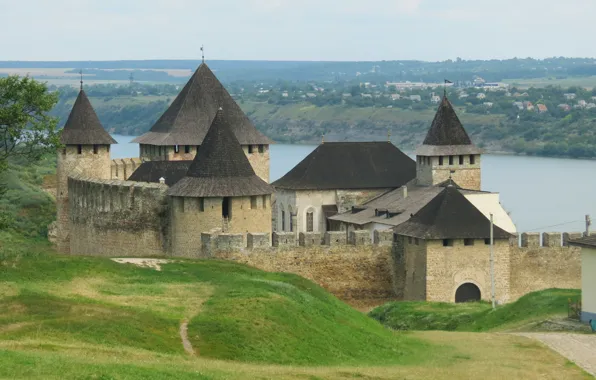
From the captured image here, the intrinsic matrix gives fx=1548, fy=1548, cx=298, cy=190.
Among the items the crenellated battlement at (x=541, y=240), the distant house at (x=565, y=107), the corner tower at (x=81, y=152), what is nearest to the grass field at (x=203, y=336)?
the crenellated battlement at (x=541, y=240)

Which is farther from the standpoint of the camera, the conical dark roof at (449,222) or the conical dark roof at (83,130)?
the conical dark roof at (83,130)

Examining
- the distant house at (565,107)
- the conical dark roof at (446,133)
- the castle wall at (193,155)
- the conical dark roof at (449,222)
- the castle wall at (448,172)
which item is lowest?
the conical dark roof at (449,222)

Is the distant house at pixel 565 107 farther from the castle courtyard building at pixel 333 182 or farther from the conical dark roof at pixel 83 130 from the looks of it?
the conical dark roof at pixel 83 130

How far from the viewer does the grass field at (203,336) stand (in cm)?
1886

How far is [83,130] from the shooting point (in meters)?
43.6

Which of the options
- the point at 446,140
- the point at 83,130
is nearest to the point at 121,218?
the point at 83,130

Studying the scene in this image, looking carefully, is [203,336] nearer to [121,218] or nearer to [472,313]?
[472,313]

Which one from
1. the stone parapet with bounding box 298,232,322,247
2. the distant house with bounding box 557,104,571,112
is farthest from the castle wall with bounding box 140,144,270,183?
the distant house with bounding box 557,104,571,112

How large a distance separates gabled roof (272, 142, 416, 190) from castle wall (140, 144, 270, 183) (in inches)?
75.4

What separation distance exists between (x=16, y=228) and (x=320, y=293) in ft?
78.4

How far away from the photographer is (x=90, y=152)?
1716 inches

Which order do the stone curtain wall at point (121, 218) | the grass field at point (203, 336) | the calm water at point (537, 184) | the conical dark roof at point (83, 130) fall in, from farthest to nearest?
the calm water at point (537, 184)
the conical dark roof at point (83, 130)
the stone curtain wall at point (121, 218)
the grass field at point (203, 336)

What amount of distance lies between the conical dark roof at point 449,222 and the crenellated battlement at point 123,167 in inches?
436

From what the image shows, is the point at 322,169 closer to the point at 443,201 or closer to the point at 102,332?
the point at 443,201
